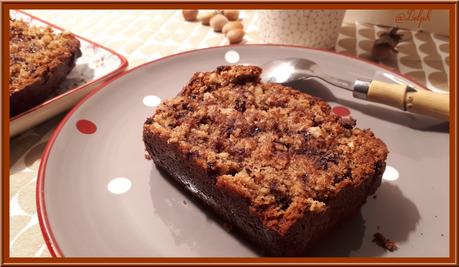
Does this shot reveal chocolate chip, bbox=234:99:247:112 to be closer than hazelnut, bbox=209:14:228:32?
Yes

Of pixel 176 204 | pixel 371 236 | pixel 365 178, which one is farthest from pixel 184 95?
pixel 371 236

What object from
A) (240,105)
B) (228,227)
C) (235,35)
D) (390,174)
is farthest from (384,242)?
(235,35)

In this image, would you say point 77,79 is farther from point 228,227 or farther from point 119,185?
point 228,227

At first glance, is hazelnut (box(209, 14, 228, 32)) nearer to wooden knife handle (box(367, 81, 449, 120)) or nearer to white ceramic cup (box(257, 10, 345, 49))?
white ceramic cup (box(257, 10, 345, 49))

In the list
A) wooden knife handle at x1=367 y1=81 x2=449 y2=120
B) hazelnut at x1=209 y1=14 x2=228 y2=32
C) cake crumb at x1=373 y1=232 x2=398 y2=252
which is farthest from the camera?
hazelnut at x1=209 y1=14 x2=228 y2=32

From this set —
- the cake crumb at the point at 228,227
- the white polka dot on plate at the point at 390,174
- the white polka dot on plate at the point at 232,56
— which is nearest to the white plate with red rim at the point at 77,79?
the white polka dot on plate at the point at 232,56

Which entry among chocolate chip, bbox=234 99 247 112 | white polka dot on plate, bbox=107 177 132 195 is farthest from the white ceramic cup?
white polka dot on plate, bbox=107 177 132 195

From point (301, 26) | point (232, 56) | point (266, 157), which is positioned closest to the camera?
point (266, 157)
